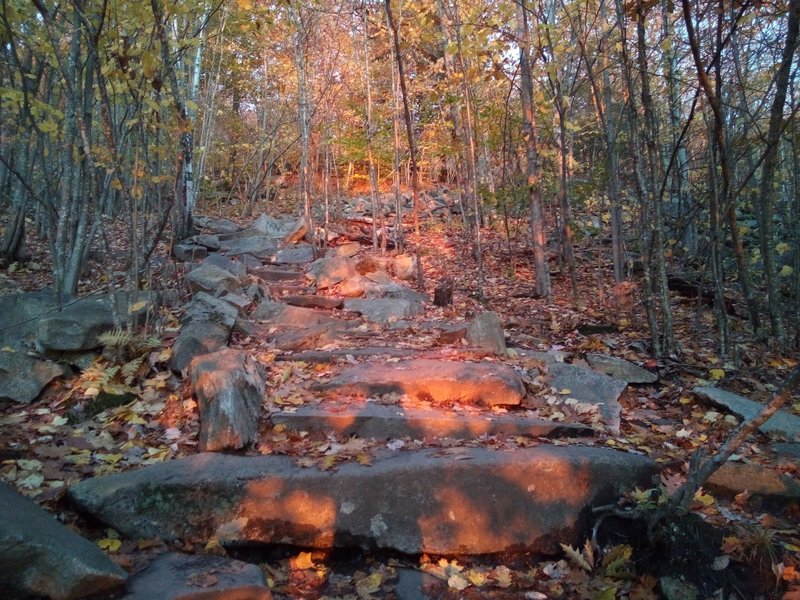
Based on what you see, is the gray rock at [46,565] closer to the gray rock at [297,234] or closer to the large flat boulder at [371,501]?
the large flat boulder at [371,501]

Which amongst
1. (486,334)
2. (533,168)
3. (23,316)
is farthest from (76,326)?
(533,168)

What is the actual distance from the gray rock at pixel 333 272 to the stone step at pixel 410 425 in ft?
19.0

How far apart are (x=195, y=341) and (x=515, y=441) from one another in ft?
10.9

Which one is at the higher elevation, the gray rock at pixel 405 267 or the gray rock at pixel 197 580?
the gray rock at pixel 405 267

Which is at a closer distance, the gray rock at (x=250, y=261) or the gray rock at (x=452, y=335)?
the gray rock at (x=452, y=335)

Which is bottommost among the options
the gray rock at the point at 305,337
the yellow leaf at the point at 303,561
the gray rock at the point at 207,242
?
the yellow leaf at the point at 303,561

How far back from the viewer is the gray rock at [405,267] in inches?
459

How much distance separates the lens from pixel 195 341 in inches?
225

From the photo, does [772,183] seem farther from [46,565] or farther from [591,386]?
[46,565]

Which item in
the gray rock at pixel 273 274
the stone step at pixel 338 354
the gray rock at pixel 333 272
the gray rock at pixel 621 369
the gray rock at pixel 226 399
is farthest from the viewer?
the gray rock at pixel 273 274

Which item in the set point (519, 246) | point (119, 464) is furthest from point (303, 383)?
point (519, 246)

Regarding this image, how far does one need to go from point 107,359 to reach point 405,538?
11.7 feet

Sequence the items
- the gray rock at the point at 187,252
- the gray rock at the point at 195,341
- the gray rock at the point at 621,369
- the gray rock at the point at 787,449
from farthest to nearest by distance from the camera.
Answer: the gray rock at the point at 187,252
the gray rock at the point at 621,369
the gray rock at the point at 195,341
the gray rock at the point at 787,449

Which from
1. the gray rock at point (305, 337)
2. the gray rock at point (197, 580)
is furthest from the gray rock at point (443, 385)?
the gray rock at point (197, 580)
